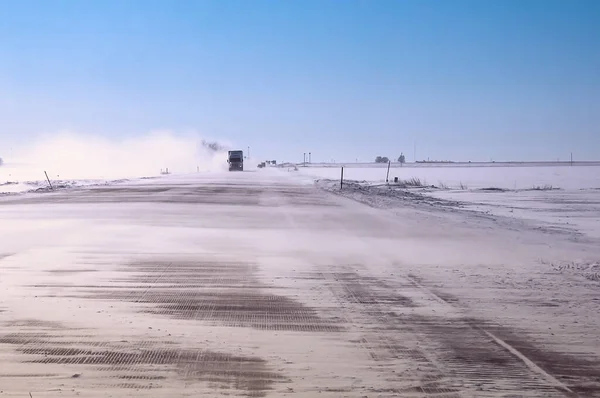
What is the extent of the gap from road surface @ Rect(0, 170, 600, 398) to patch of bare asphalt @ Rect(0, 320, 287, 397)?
0.06ft

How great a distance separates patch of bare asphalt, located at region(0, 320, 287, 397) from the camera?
17.9ft

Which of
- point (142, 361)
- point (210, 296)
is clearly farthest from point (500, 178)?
point (142, 361)

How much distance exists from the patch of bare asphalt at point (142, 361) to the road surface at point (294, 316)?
0.8 inches

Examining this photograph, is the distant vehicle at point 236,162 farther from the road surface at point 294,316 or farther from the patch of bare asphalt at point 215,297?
the patch of bare asphalt at point 215,297

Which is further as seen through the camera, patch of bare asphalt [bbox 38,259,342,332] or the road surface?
patch of bare asphalt [bbox 38,259,342,332]

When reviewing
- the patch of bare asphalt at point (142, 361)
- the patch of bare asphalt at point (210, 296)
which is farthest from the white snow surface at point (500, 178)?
the patch of bare asphalt at point (142, 361)

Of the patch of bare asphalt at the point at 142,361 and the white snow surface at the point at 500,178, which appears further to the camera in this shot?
the white snow surface at the point at 500,178

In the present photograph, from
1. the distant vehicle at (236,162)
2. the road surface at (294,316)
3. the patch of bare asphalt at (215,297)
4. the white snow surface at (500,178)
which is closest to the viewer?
the road surface at (294,316)

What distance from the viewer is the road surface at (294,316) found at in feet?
18.1

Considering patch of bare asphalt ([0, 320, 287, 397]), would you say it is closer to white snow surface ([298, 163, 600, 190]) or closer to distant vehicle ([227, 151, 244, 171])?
white snow surface ([298, 163, 600, 190])

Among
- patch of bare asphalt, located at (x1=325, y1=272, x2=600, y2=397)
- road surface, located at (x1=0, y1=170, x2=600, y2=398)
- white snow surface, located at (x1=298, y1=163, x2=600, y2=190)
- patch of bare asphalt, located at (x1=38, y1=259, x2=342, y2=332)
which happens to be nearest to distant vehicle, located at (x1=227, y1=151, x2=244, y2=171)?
white snow surface, located at (x1=298, y1=163, x2=600, y2=190)

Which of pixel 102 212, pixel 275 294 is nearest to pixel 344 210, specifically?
pixel 102 212

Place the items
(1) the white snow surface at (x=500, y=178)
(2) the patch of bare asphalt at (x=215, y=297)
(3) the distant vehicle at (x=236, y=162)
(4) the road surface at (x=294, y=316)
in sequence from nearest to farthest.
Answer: (4) the road surface at (x=294, y=316) < (2) the patch of bare asphalt at (x=215, y=297) < (1) the white snow surface at (x=500, y=178) < (3) the distant vehicle at (x=236, y=162)

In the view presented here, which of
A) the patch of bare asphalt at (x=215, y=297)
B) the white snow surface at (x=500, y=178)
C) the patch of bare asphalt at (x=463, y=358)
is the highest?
the patch of bare asphalt at (x=463, y=358)
